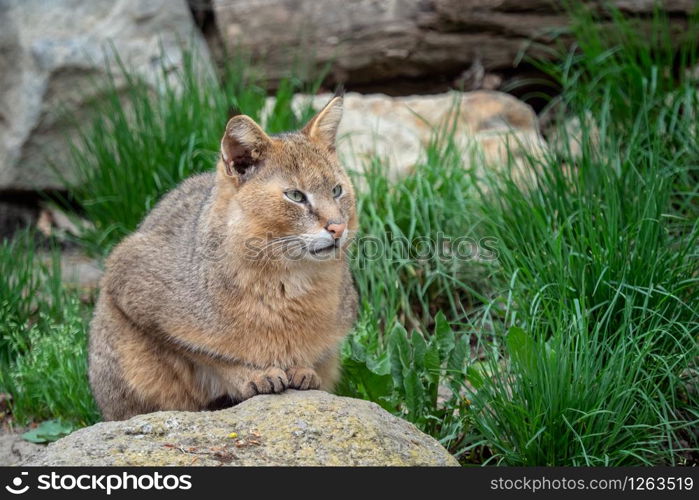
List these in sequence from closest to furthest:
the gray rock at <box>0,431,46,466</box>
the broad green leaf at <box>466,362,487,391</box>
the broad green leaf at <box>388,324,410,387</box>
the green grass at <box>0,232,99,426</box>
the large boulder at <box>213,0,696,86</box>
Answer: the broad green leaf at <box>466,362,487,391</box> < the broad green leaf at <box>388,324,410,387</box> < the gray rock at <box>0,431,46,466</box> < the green grass at <box>0,232,99,426</box> < the large boulder at <box>213,0,696,86</box>

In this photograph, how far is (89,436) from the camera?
3.71m

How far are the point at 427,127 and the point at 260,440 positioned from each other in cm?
395

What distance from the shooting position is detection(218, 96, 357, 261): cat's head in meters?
4.22

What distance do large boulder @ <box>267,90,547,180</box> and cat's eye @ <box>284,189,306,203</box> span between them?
2.28m

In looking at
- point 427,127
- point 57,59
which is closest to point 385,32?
point 427,127

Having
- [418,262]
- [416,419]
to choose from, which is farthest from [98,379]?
[418,262]

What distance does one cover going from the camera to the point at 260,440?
372 cm

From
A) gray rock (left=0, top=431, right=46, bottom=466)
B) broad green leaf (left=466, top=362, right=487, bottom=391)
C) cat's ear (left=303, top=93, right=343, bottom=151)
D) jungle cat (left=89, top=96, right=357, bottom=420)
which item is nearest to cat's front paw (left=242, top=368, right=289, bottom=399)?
jungle cat (left=89, top=96, right=357, bottom=420)

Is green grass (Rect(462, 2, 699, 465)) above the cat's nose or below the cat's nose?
below

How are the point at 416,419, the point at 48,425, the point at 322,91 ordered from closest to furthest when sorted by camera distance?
the point at 416,419 < the point at 48,425 < the point at 322,91

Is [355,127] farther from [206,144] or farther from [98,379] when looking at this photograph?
[98,379]

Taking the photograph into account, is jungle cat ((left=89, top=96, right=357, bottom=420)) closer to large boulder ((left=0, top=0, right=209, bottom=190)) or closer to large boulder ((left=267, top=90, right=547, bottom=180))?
large boulder ((left=267, top=90, right=547, bottom=180))

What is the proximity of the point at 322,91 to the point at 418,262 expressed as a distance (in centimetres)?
229

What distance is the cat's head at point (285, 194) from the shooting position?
422 centimetres
